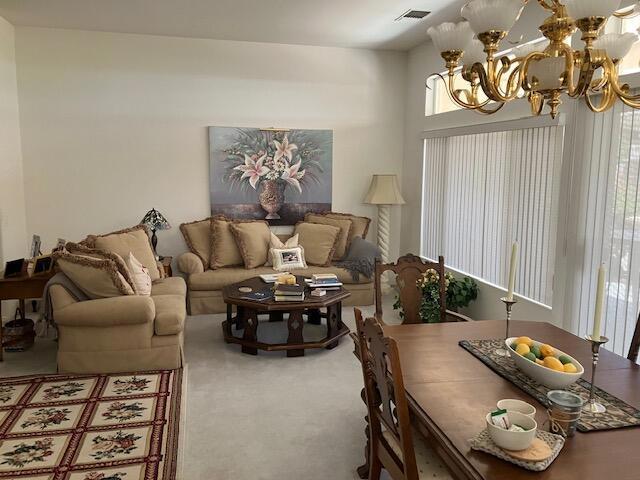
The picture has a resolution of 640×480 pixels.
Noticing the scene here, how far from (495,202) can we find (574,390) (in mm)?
2994

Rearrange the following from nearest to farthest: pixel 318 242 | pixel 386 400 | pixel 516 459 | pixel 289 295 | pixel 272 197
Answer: pixel 516 459 < pixel 386 400 < pixel 289 295 < pixel 318 242 < pixel 272 197

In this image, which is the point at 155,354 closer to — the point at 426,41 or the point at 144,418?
the point at 144,418

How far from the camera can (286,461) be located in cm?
276

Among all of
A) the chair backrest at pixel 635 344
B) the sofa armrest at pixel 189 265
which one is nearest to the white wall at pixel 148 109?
the sofa armrest at pixel 189 265

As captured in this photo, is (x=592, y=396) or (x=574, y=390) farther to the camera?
(x=574, y=390)

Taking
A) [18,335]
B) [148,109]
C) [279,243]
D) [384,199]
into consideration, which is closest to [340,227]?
[384,199]

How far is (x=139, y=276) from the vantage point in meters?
4.28

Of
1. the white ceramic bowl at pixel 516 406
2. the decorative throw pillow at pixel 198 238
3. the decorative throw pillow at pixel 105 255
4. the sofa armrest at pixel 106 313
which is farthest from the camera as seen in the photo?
the decorative throw pillow at pixel 198 238

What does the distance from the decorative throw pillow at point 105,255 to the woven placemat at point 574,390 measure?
265 centimetres

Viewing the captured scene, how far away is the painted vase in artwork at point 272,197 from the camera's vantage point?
6.15 meters

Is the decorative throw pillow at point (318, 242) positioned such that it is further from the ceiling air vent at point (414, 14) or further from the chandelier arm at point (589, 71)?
the chandelier arm at point (589, 71)

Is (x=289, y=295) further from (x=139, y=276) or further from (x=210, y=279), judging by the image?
(x=210, y=279)

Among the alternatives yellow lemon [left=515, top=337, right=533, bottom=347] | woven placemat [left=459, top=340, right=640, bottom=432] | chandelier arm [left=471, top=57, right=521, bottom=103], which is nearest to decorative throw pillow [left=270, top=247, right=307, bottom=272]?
woven placemat [left=459, top=340, right=640, bottom=432]

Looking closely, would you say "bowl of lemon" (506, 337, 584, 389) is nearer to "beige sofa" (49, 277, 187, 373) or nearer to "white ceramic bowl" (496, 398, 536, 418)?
"white ceramic bowl" (496, 398, 536, 418)
